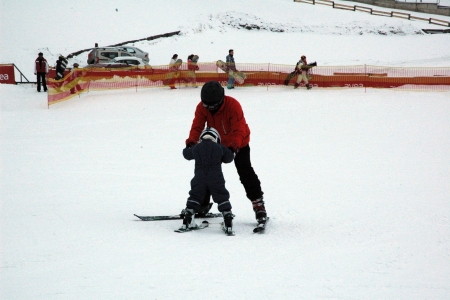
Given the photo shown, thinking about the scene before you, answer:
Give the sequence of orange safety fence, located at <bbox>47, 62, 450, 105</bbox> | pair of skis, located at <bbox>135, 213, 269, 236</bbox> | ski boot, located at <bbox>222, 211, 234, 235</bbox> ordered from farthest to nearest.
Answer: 1. orange safety fence, located at <bbox>47, 62, 450, 105</bbox>
2. pair of skis, located at <bbox>135, 213, 269, 236</bbox>
3. ski boot, located at <bbox>222, 211, 234, 235</bbox>

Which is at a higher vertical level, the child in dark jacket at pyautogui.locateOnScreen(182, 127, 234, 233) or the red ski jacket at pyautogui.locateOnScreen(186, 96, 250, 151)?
the red ski jacket at pyautogui.locateOnScreen(186, 96, 250, 151)

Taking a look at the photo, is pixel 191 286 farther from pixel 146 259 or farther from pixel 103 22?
pixel 103 22

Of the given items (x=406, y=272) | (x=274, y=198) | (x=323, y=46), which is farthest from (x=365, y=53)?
(x=406, y=272)

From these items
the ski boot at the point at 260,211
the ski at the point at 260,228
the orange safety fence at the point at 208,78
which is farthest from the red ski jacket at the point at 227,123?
the orange safety fence at the point at 208,78

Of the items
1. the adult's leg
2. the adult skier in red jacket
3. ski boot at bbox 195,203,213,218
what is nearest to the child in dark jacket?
the adult skier in red jacket

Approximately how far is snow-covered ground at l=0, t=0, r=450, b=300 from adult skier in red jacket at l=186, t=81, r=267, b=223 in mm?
478

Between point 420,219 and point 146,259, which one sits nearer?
point 146,259

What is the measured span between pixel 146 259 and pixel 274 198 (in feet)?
10.3

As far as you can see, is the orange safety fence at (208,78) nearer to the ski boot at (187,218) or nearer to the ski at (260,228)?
the ski boot at (187,218)

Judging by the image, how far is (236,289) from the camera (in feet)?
13.2

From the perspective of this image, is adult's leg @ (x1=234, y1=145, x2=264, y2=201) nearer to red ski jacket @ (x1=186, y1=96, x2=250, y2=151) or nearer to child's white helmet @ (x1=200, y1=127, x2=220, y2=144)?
red ski jacket @ (x1=186, y1=96, x2=250, y2=151)

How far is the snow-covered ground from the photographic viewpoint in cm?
422

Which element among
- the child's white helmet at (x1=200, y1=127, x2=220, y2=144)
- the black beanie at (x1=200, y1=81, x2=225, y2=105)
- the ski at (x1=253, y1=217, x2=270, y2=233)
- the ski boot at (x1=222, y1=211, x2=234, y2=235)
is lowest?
the ski at (x1=253, y1=217, x2=270, y2=233)

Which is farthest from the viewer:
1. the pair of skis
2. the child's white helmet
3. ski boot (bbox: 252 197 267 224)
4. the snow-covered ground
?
ski boot (bbox: 252 197 267 224)
